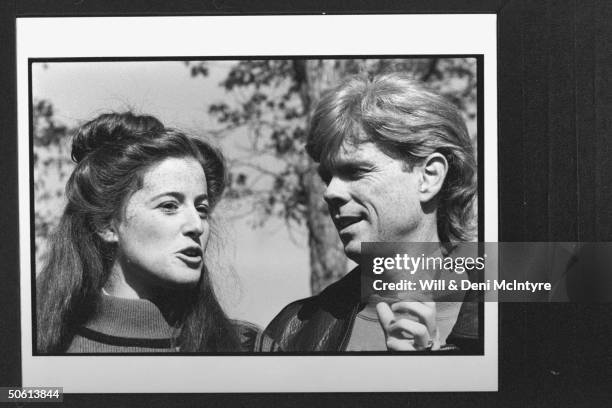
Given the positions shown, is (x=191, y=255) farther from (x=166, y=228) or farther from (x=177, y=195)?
(x=177, y=195)

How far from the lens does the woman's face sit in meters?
5.04

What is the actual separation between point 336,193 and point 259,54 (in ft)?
3.33

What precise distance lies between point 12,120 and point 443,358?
10.5 ft

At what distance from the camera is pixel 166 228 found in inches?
198

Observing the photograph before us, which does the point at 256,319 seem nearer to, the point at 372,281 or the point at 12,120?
the point at 372,281

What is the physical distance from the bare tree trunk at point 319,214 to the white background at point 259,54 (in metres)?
0.13

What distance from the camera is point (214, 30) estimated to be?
5.07 metres

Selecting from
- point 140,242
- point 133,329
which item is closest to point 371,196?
point 140,242

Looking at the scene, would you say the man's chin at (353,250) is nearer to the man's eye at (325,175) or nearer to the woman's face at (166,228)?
the man's eye at (325,175)

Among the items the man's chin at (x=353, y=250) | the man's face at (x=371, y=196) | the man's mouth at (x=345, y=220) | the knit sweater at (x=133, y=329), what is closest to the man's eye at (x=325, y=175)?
the man's face at (x=371, y=196)

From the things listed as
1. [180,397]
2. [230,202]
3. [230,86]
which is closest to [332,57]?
[230,86]

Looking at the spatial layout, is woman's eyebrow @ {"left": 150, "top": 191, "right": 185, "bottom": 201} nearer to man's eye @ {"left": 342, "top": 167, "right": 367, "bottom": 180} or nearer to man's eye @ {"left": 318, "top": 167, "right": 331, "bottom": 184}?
man's eye @ {"left": 318, "top": 167, "right": 331, "bottom": 184}
